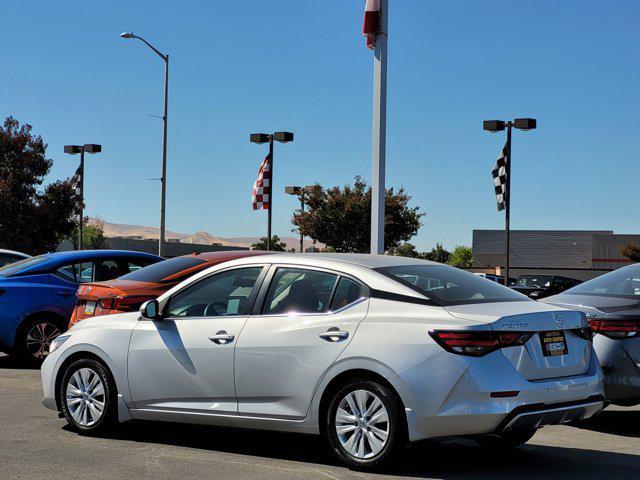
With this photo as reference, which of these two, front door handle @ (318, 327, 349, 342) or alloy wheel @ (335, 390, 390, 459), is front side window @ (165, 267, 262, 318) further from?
alloy wheel @ (335, 390, 390, 459)

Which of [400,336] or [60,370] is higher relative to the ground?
[400,336]

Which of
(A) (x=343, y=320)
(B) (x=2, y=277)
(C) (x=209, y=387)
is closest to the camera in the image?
A: (A) (x=343, y=320)

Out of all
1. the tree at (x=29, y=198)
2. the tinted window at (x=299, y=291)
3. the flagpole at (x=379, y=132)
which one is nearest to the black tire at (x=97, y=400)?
the tinted window at (x=299, y=291)

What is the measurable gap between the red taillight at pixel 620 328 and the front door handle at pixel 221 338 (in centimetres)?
340

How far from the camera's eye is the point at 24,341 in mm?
12438

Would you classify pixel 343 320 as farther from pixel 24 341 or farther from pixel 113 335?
pixel 24 341

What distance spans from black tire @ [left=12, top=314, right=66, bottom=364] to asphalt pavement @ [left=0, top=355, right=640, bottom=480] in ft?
12.9

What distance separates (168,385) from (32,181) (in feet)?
139

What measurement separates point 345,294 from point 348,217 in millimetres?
56187

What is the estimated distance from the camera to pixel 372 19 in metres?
14.9

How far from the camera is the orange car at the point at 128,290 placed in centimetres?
1007

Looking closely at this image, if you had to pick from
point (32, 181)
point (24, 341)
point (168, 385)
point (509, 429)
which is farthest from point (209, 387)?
point (32, 181)

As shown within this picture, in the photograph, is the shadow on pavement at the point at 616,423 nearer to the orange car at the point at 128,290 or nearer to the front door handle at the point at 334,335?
the front door handle at the point at 334,335

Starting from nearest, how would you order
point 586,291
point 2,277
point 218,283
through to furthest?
point 218,283 → point 586,291 → point 2,277
